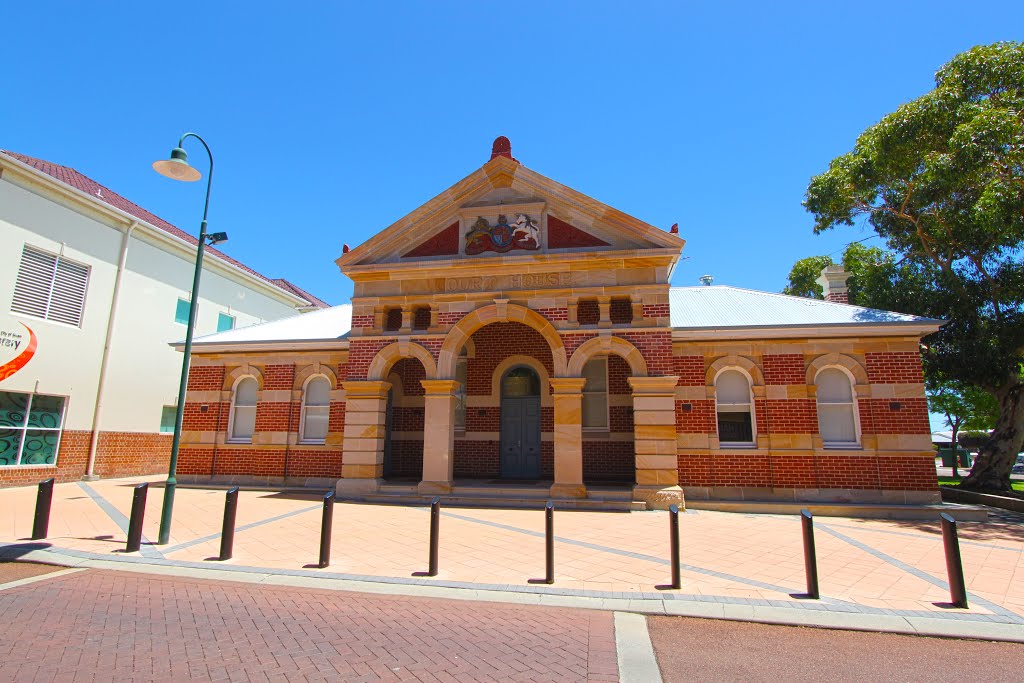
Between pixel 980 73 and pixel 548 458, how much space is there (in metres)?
14.0

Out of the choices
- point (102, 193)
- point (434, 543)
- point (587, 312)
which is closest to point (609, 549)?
point (434, 543)

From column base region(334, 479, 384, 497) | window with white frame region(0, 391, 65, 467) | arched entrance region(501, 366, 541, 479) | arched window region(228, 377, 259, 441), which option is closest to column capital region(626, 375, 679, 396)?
arched entrance region(501, 366, 541, 479)

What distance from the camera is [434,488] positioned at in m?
12.7

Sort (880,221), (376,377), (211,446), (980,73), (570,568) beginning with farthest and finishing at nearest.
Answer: (880,221)
(211,446)
(376,377)
(980,73)
(570,568)

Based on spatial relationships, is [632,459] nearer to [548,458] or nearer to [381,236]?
[548,458]

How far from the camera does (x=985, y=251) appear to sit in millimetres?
15219

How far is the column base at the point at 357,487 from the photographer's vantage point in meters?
13.1

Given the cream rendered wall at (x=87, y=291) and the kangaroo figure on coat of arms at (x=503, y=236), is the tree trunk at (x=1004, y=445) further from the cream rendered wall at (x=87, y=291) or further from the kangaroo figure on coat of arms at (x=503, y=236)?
the cream rendered wall at (x=87, y=291)

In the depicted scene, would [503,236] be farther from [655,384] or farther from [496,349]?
[655,384]

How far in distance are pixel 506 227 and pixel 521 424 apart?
5626 millimetres

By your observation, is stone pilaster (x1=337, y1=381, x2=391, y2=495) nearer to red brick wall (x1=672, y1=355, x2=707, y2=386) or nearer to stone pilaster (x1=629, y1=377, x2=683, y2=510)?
stone pilaster (x1=629, y1=377, x2=683, y2=510)

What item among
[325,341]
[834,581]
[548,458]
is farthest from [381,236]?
[834,581]

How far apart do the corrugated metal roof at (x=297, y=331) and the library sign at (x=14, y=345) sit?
4.09 meters

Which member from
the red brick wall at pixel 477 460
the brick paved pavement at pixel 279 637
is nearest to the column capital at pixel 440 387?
the red brick wall at pixel 477 460
